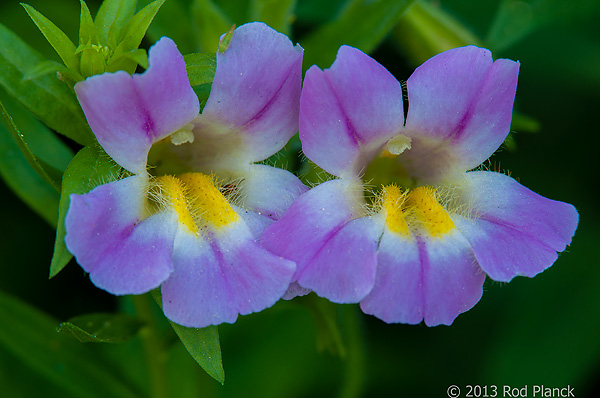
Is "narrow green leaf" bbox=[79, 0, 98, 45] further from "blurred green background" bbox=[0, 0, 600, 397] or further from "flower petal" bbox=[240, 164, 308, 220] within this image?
"blurred green background" bbox=[0, 0, 600, 397]

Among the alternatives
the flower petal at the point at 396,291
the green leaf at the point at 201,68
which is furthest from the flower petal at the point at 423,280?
the green leaf at the point at 201,68

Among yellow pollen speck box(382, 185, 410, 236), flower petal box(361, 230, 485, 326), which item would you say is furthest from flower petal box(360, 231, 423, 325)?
yellow pollen speck box(382, 185, 410, 236)

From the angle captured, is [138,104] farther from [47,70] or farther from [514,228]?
[514,228]

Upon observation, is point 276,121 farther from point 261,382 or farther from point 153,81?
point 261,382

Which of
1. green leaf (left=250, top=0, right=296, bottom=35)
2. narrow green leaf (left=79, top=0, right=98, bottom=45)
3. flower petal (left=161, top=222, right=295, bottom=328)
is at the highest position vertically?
narrow green leaf (left=79, top=0, right=98, bottom=45)

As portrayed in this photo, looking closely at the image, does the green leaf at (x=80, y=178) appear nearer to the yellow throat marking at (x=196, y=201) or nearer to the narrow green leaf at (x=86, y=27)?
the yellow throat marking at (x=196, y=201)

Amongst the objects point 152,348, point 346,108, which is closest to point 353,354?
point 152,348
